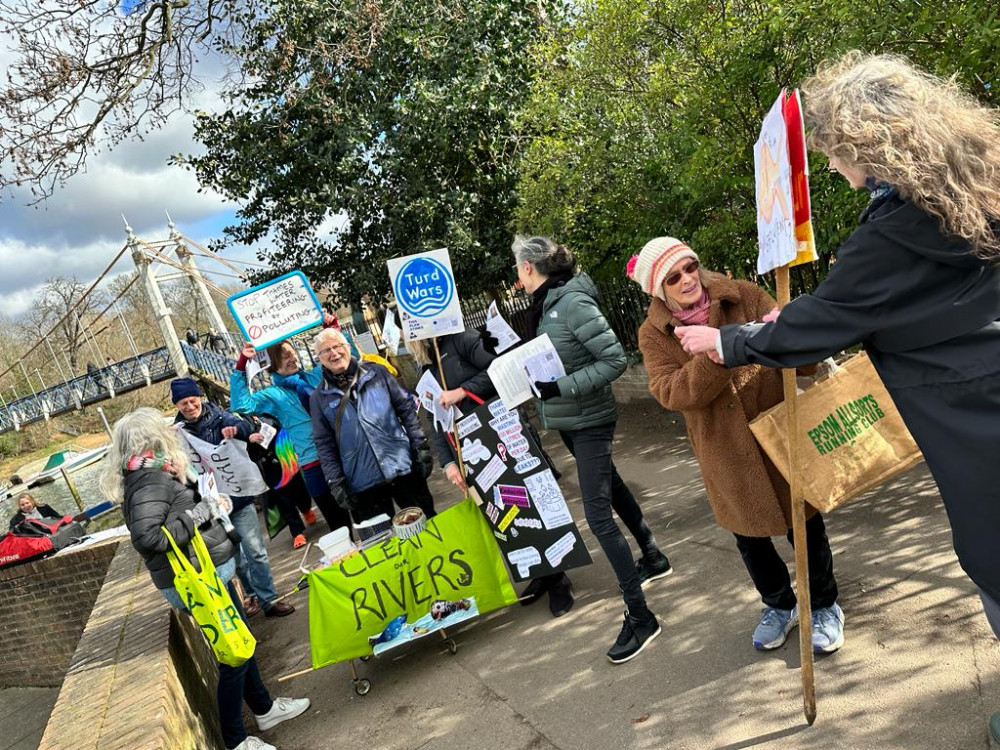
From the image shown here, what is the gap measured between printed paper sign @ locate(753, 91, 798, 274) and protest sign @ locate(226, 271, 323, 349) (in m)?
4.43

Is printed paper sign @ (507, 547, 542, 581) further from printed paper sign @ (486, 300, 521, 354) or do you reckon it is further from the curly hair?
the curly hair

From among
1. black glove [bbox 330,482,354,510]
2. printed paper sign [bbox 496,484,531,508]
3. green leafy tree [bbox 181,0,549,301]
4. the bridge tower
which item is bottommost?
printed paper sign [bbox 496,484,531,508]

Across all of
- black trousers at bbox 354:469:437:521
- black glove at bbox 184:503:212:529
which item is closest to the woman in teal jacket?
black trousers at bbox 354:469:437:521

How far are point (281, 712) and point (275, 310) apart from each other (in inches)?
133

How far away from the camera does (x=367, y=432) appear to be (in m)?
4.49

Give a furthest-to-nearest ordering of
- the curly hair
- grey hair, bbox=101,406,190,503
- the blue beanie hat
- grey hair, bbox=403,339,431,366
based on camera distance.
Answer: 1. the blue beanie hat
2. grey hair, bbox=403,339,431,366
3. grey hair, bbox=101,406,190,503
4. the curly hair

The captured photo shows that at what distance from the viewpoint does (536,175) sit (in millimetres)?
7660

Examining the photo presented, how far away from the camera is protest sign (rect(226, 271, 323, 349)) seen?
6.12 metres

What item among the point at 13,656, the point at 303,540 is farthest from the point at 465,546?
the point at 13,656

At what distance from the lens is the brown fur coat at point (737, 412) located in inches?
109

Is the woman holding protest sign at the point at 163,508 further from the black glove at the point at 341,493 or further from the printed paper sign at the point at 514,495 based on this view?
the printed paper sign at the point at 514,495

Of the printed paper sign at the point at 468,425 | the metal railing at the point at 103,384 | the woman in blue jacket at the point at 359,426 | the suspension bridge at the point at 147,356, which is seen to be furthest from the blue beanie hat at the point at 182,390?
the metal railing at the point at 103,384

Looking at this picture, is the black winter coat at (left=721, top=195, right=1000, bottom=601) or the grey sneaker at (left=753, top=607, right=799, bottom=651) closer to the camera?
the black winter coat at (left=721, top=195, right=1000, bottom=601)

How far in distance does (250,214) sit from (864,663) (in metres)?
10.7
